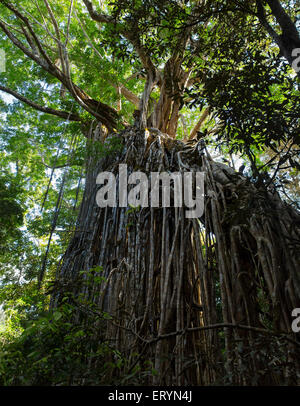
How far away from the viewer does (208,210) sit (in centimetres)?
205

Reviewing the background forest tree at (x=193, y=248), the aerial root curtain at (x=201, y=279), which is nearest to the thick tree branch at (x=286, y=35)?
the background forest tree at (x=193, y=248)

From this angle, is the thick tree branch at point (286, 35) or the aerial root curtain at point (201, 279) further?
the thick tree branch at point (286, 35)

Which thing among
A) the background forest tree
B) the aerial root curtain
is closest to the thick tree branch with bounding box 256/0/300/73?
the background forest tree

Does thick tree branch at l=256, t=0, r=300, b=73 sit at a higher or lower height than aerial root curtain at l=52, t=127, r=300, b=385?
higher

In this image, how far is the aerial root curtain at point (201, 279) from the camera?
1185 mm

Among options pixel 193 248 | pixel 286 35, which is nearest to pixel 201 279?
pixel 193 248

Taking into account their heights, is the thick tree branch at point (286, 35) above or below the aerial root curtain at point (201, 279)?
above

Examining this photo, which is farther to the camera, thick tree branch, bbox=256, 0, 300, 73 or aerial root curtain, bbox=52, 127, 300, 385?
thick tree branch, bbox=256, 0, 300, 73

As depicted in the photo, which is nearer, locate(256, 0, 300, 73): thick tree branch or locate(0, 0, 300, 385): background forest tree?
locate(0, 0, 300, 385): background forest tree

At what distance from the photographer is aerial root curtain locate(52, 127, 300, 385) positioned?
1.19 m

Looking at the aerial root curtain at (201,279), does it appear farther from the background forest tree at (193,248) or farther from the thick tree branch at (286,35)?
the thick tree branch at (286,35)

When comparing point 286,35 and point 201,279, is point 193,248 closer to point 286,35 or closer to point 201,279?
point 201,279

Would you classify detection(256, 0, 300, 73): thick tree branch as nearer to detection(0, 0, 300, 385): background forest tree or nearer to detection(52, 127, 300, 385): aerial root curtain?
detection(0, 0, 300, 385): background forest tree
